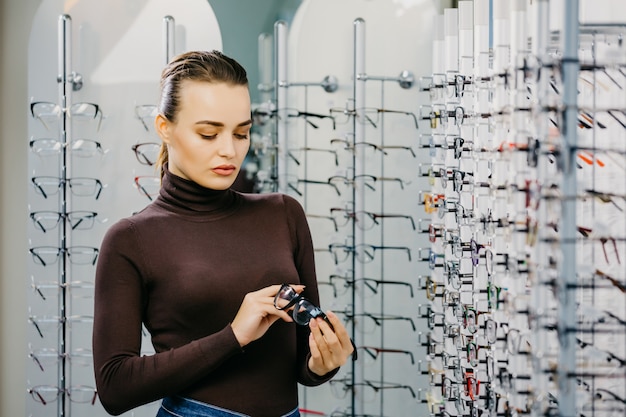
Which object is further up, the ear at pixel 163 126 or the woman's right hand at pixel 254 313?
the ear at pixel 163 126

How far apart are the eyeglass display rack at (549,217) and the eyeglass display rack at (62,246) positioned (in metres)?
1.67

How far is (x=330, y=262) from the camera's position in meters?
3.71

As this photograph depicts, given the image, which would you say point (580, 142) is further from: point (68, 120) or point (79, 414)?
point (79, 414)

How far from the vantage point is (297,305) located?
66.2 inches

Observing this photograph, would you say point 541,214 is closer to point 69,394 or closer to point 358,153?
point 358,153

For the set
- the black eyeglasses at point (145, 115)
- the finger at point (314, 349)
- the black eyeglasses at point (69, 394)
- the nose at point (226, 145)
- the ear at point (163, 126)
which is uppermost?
the black eyeglasses at point (145, 115)

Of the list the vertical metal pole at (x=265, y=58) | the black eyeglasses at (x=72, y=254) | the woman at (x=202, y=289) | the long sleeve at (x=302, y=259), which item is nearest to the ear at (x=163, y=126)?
the woman at (x=202, y=289)

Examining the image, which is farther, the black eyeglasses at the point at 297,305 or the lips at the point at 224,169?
the lips at the point at 224,169

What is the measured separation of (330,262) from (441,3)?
3.68 feet

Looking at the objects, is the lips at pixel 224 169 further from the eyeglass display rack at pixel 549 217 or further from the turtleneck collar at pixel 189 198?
the eyeglass display rack at pixel 549 217

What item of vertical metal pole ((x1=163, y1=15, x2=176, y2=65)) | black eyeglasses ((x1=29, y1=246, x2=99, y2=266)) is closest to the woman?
vertical metal pole ((x1=163, y1=15, x2=176, y2=65))

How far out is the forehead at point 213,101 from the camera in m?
1.73

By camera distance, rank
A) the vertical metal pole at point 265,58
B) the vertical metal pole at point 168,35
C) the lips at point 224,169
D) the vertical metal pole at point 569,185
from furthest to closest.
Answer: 1. the vertical metal pole at point 265,58
2. the vertical metal pole at point 168,35
3. the lips at point 224,169
4. the vertical metal pole at point 569,185

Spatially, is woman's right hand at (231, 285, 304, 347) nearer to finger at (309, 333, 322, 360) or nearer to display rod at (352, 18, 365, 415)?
finger at (309, 333, 322, 360)
